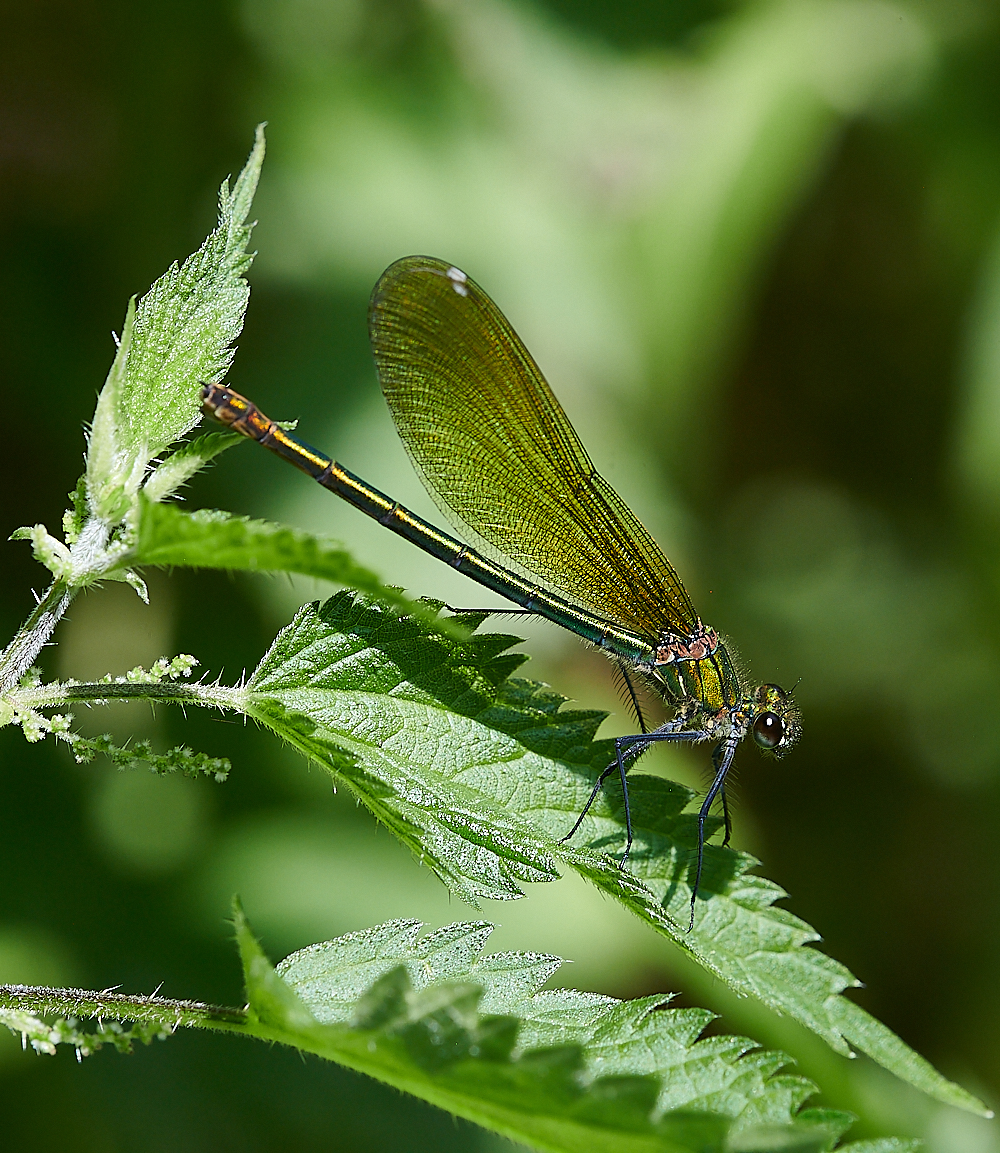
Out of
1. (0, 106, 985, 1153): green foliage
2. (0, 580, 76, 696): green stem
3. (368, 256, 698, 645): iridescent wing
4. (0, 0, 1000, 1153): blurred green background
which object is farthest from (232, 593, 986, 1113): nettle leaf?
(0, 0, 1000, 1153): blurred green background

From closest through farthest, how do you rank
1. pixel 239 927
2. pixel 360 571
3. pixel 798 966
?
pixel 360 571 < pixel 239 927 < pixel 798 966

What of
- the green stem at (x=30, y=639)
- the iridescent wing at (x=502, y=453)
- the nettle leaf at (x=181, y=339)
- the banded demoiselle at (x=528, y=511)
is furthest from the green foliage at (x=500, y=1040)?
the iridescent wing at (x=502, y=453)

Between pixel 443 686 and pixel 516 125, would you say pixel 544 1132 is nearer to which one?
pixel 443 686

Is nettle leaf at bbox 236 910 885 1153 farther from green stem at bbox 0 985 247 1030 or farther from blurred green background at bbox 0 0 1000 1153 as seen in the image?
blurred green background at bbox 0 0 1000 1153

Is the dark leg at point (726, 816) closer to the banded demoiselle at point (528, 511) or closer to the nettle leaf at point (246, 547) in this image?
the banded demoiselle at point (528, 511)

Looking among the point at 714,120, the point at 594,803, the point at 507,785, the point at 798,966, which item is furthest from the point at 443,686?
the point at 714,120

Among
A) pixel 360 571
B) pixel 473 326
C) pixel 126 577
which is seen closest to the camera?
pixel 360 571
